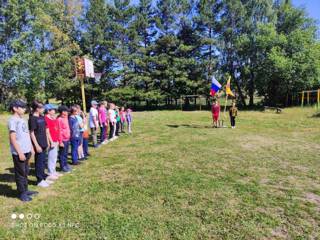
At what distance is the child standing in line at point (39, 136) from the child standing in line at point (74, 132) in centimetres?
128

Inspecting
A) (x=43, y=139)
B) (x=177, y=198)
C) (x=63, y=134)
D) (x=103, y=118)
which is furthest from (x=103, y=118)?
(x=177, y=198)

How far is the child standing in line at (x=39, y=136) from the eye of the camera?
502cm

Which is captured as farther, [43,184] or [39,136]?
[43,184]

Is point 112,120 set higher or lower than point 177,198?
higher

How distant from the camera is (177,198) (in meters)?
4.72

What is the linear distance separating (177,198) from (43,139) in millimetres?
2728

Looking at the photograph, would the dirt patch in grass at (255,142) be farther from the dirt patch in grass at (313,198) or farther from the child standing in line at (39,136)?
the child standing in line at (39,136)

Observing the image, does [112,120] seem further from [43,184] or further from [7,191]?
[7,191]

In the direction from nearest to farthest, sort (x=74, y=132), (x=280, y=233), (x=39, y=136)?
(x=280, y=233) → (x=39, y=136) → (x=74, y=132)

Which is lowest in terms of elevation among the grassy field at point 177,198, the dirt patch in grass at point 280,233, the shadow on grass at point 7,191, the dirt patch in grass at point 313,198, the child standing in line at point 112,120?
the dirt patch in grass at point 280,233

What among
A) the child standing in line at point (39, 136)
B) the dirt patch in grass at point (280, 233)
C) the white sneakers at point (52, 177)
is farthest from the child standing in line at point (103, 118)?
the dirt patch in grass at point (280, 233)

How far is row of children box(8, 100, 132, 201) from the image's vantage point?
444cm

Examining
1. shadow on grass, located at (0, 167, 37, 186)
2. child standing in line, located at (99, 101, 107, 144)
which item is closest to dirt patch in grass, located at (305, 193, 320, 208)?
shadow on grass, located at (0, 167, 37, 186)

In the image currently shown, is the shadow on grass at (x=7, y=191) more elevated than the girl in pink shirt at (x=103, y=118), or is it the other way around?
the girl in pink shirt at (x=103, y=118)
